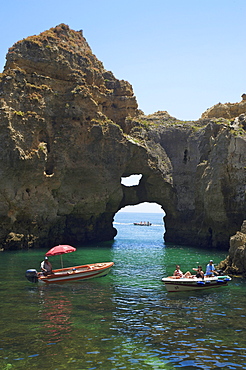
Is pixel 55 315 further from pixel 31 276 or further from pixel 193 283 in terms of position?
pixel 193 283

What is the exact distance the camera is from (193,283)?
1075 inches

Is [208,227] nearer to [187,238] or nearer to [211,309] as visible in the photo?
[187,238]

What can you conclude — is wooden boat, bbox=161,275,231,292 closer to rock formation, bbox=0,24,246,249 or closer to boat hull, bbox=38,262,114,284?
boat hull, bbox=38,262,114,284

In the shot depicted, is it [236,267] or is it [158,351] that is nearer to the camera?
[158,351]

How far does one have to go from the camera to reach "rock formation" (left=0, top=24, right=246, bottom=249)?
53031 mm

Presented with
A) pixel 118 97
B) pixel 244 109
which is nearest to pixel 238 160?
pixel 244 109

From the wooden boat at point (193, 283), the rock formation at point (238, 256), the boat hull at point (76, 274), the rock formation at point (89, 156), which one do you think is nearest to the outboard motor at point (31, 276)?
the boat hull at point (76, 274)

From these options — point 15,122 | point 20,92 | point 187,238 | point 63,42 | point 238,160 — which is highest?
point 63,42

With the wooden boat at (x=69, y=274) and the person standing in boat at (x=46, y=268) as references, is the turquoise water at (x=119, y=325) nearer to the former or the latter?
the wooden boat at (x=69, y=274)

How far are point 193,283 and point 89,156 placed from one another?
115 ft

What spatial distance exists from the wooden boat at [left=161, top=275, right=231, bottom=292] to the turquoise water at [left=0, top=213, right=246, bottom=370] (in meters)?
0.42

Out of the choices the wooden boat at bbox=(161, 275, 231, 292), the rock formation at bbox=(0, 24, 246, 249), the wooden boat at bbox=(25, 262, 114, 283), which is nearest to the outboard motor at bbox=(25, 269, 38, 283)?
the wooden boat at bbox=(25, 262, 114, 283)

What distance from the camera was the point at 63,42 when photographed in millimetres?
63000

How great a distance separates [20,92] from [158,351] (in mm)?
45509
